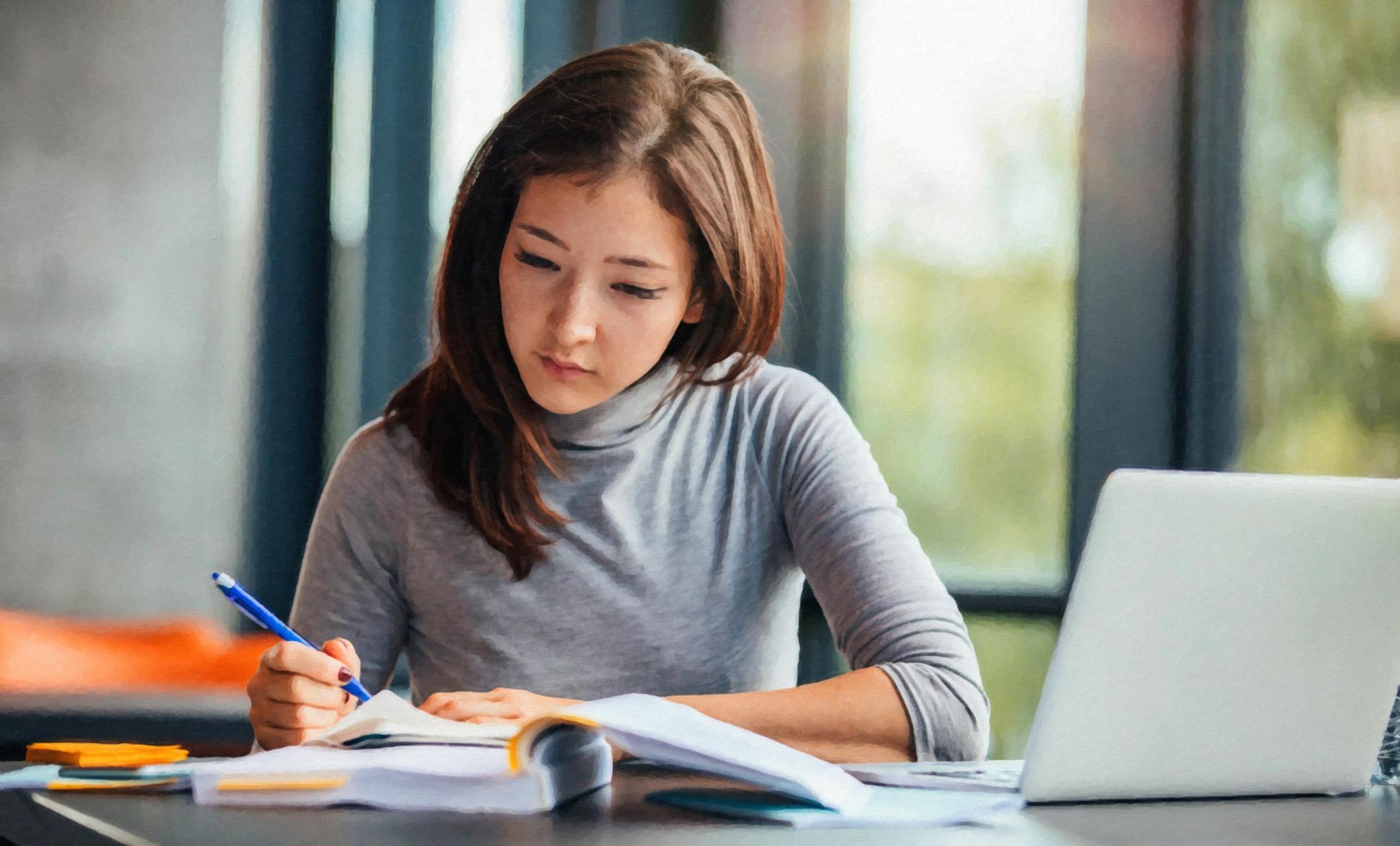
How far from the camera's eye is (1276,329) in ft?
7.28

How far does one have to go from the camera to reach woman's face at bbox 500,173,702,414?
1.19 metres

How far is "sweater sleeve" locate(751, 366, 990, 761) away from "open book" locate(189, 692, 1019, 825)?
0.38 meters

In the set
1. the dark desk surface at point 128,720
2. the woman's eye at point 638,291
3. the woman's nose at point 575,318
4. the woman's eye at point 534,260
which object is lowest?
the dark desk surface at point 128,720

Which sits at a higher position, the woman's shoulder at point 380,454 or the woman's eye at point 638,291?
the woman's eye at point 638,291

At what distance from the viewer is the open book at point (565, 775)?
2.04 feet

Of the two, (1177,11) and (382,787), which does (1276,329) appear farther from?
(382,787)

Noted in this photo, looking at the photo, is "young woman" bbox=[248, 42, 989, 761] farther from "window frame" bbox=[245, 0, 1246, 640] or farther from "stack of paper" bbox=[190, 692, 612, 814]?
"window frame" bbox=[245, 0, 1246, 640]

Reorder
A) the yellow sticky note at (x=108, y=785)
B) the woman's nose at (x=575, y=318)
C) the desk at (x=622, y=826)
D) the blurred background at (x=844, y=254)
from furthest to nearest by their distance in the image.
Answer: the blurred background at (x=844, y=254)
the woman's nose at (x=575, y=318)
the yellow sticky note at (x=108, y=785)
the desk at (x=622, y=826)

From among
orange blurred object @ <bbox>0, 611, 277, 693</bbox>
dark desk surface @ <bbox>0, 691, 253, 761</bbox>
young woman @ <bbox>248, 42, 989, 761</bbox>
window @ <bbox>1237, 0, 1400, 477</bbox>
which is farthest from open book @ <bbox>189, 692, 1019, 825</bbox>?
window @ <bbox>1237, 0, 1400, 477</bbox>

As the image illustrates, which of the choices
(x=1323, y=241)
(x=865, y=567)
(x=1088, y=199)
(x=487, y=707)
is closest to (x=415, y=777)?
(x=487, y=707)

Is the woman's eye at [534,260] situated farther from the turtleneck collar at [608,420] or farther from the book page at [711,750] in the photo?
the book page at [711,750]

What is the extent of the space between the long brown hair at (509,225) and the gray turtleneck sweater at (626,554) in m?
0.03

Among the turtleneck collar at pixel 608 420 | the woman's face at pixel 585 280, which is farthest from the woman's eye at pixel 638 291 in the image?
the turtleneck collar at pixel 608 420

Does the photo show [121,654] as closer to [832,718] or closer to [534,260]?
[534,260]
